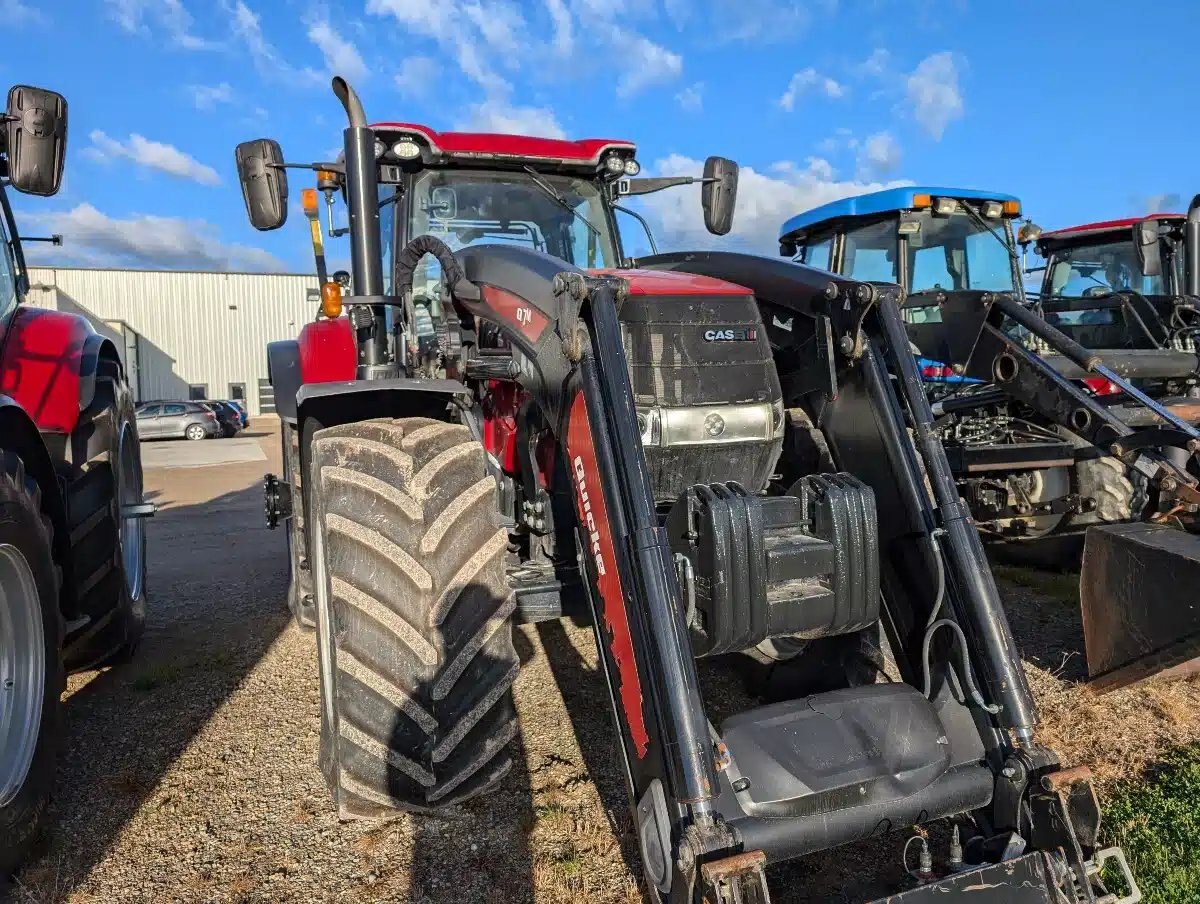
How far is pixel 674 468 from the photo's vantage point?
2.80 m

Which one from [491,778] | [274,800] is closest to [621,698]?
[491,778]

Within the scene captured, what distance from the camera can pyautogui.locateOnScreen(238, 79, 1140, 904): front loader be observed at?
82.7 inches

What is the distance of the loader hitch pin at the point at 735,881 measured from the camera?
1.81 metres

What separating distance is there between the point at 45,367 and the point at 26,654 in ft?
4.71

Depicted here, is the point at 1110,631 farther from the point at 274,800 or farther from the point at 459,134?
the point at 459,134

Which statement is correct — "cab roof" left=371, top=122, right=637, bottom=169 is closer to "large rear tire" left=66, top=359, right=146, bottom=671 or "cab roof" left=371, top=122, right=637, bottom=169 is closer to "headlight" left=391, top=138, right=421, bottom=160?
"headlight" left=391, top=138, right=421, bottom=160

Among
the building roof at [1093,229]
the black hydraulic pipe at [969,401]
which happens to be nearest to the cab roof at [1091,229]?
the building roof at [1093,229]

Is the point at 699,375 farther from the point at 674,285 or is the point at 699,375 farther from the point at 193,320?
the point at 193,320

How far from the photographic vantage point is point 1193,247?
741cm

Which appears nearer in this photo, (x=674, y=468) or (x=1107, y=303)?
(x=674, y=468)

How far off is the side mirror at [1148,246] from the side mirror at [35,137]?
7830mm

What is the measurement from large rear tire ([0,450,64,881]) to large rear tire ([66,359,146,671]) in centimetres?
99

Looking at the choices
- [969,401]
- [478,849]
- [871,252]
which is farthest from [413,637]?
[871,252]

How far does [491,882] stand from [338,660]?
2.59ft
